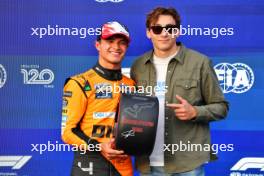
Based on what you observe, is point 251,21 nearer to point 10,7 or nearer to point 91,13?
point 91,13

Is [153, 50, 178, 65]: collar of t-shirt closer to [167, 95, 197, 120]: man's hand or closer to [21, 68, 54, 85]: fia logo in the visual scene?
[167, 95, 197, 120]: man's hand

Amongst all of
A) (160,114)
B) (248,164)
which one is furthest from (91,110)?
(248,164)

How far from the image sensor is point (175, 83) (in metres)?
1.79

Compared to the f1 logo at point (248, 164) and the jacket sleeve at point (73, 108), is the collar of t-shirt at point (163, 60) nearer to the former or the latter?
the jacket sleeve at point (73, 108)

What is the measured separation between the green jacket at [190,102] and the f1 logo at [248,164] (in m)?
0.77

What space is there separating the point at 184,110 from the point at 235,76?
0.93 metres

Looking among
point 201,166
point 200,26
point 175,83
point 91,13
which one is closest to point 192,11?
point 200,26

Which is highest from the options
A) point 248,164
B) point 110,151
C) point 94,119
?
point 94,119

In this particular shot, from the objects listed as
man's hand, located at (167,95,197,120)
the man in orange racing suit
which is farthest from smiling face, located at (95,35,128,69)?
man's hand, located at (167,95,197,120)

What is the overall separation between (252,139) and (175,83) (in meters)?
0.96

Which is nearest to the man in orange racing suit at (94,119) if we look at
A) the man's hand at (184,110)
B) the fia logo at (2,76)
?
the man's hand at (184,110)

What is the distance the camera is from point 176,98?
5.89ft

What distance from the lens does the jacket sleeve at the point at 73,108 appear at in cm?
169
